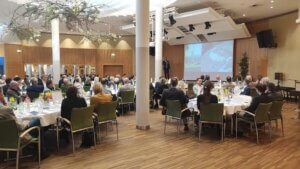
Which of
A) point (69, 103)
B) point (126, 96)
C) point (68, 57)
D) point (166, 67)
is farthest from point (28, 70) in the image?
point (69, 103)

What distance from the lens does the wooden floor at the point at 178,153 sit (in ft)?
13.6

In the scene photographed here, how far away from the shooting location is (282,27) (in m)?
13.4

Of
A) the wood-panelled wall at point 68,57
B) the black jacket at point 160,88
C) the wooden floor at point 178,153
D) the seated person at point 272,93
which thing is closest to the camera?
the wooden floor at point 178,153

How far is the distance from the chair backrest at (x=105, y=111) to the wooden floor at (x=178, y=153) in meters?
0.56

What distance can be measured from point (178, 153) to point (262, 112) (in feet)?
6.79

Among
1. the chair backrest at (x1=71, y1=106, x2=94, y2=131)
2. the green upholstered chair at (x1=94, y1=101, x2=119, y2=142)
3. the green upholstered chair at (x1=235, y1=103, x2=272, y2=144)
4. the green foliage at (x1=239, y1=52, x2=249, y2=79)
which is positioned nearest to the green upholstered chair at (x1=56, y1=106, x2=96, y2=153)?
the chair backrest at (x1=71, y1=106, x2=94, y2=131)

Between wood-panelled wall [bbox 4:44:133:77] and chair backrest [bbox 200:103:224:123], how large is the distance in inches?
565

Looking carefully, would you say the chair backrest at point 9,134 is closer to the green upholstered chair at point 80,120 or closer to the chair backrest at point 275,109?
the green upholstered chair at point 80,120

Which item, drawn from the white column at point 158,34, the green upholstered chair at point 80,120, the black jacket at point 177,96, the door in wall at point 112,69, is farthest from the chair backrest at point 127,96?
the door in wall at point 112,69

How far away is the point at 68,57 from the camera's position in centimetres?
1862

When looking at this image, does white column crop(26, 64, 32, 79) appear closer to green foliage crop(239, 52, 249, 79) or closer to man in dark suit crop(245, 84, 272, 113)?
green foliage crop(239, 52, 249, 79)

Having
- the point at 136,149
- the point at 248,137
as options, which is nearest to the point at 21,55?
the point at 136,149

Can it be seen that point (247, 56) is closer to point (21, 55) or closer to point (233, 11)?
point (233, 11)

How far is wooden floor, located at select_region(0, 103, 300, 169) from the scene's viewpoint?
13.6 ft
